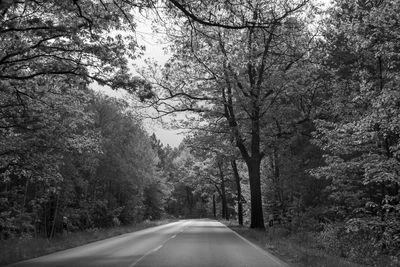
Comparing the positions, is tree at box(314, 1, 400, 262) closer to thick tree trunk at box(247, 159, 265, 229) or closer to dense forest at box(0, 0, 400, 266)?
dense forest at box(0, 0, 400, 266)

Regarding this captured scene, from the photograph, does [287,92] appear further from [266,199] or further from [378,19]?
[378,19]

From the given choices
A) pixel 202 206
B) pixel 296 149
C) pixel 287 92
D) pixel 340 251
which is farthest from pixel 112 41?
pixel 202 206

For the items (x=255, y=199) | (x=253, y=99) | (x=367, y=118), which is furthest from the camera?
(x=255, y=199)

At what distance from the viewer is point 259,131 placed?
28281mm

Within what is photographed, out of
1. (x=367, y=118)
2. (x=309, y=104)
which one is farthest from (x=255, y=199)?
(x=367, y=118)

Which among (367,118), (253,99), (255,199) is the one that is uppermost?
(253,99)

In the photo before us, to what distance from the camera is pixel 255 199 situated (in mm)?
28656

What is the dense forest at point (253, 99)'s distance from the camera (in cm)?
1166

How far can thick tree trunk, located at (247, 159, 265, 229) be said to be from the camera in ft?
92.9

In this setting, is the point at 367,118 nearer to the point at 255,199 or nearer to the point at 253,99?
the point at 253,99

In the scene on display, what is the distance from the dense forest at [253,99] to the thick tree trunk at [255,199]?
0.10m

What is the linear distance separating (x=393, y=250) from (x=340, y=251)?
5.47 feet

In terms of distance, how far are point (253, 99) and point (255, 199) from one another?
7.44 meters

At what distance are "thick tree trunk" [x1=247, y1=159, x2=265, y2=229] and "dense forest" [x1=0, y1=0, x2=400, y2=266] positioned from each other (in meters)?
0.10
